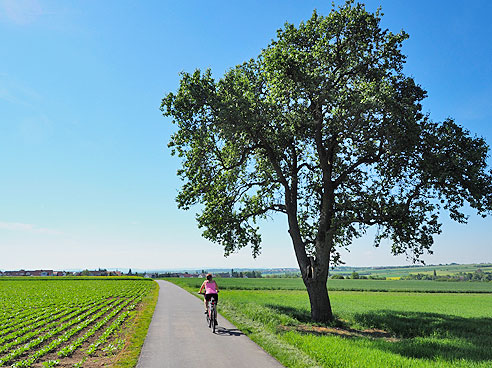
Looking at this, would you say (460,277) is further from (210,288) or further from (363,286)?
(210,288)

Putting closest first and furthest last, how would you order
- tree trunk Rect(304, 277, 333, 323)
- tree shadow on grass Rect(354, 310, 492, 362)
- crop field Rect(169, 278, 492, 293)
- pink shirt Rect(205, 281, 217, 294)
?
1. tree shadow on grass Rect(354, 310, 492, 362)
2. pink shirt Rect(205, 281, 217, 294)
3. tree trunk Rect(304, 277, 333, 323)
4. crop field Rect(169, 278, 492, 293)

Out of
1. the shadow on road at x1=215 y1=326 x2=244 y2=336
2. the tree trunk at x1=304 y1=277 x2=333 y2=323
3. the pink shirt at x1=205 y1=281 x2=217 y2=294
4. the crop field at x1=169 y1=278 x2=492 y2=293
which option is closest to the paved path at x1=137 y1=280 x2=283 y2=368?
the shadow on road at x1=215 y1=326 x2=244 y2=336

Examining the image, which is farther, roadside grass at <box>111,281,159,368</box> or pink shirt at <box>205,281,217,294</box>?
pink shirt at <box>205,281,217,294</box>

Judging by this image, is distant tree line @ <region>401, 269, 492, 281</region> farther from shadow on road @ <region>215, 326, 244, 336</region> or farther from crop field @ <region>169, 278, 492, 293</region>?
shadow on road @ <region>215, 326, 244, 336</region>

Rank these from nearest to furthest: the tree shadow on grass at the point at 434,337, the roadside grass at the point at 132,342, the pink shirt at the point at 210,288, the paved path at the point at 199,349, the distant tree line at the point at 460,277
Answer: the paved path at the point at 199,349 → the roadside grass at the point at 132,342 → the tree shadow on grass at the point at 434,337 → the pink shirt at the point at 210,288 → the distant tree line at the point at 460,277

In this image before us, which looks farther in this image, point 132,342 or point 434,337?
point 434,337

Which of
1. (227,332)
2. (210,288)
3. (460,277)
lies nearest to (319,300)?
(210,288)

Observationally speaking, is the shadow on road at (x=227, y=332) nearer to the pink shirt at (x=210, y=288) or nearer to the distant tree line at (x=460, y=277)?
the pink shirt at (x=210, y=288)

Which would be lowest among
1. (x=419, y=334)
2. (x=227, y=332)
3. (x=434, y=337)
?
(x=419, y=334)

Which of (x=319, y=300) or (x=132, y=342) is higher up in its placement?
(x=319, y=300)

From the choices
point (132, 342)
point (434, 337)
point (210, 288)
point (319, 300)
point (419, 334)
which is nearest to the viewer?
point (132, 342)

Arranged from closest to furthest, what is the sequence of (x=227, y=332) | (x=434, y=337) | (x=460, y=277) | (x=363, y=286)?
(x=227, y=332), (x=434, y=337), (x=363, y=286), (x=460, y=277)

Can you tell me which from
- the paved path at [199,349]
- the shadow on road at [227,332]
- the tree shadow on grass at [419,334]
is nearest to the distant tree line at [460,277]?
the tree shadow on grass at [419,334]

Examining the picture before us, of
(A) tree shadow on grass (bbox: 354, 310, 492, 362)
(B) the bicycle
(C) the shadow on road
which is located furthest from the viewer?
(B) the bicycle
